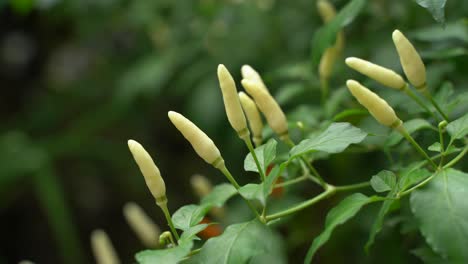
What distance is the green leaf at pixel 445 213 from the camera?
538 millimetres

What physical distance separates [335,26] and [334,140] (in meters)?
0.24

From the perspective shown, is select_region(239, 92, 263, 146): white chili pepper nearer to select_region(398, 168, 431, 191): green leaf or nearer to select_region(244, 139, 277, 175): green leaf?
select_region(244, 139, 277, 175): green leaf

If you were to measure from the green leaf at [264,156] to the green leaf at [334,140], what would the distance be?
0.02m

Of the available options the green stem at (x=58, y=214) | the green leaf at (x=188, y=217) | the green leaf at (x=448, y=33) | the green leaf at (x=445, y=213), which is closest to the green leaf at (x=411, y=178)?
the green leaf at (x=445, y=213)

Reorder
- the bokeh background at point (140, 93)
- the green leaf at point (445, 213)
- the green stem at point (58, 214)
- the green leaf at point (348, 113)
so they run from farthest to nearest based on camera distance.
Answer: the green stem at point (58, 214), the bokeh background at point (140, 93), the green leaf at point (348, 113), the green leaf at point (445, 213)

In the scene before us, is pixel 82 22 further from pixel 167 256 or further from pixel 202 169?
pixel 167 256

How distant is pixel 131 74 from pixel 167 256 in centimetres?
128

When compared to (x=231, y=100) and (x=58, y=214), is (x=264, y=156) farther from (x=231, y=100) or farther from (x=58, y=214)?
(x=58, y=214)

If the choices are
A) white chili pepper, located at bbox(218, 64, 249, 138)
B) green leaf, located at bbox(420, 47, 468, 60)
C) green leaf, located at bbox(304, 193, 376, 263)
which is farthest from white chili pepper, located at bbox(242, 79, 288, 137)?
green leaf, located at bbox(420, 47, 468, 60)

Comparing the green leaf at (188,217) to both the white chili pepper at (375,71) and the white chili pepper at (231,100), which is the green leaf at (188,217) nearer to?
the white chili pepper at (231,100)

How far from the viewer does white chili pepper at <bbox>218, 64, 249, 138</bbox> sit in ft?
2.15

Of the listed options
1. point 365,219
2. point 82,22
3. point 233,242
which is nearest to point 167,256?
point 233,242

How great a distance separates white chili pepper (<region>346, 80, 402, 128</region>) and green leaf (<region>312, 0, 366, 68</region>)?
19 centimetres

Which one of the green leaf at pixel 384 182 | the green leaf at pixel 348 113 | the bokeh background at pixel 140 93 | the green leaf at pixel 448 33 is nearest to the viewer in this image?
the green leaf at pixel 384 182
